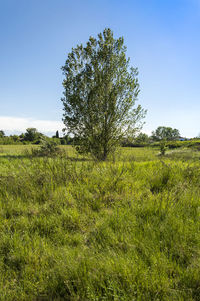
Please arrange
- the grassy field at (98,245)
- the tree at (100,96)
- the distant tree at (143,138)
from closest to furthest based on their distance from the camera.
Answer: the grassy field at (98,245)
the distant tree at (143,138)
the tree at (100,96)

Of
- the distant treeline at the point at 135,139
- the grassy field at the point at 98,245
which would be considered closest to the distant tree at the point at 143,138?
the distant treeline at the point at 135,139

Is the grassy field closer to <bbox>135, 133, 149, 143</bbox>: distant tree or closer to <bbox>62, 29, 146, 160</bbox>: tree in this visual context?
<bbox>135, 133, 149, 143</bbox>: distant tree

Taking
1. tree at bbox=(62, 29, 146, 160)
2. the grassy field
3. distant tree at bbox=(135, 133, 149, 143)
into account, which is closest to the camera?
the grassy field

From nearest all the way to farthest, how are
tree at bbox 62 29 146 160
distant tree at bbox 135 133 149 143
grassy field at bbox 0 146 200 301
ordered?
grassy field at bbox 0 146 200 301 < distant tree at bbox 135 133 149 143 < tree at bbox 62 29 146 160

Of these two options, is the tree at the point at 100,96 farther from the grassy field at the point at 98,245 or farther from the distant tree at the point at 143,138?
the grassy field at the point at 98,245

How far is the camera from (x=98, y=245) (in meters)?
2.01

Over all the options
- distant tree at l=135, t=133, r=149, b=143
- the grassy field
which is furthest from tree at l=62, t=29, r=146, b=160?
the grassy field

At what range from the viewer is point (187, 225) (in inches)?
87.6

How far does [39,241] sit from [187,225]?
78.3 inches

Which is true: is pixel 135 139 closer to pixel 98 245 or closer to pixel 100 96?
pixel 100 96

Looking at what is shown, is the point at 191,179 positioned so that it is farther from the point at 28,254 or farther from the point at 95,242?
the point at 28,254

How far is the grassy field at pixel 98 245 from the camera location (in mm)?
1516

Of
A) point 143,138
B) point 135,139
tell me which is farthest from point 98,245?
point 135,139

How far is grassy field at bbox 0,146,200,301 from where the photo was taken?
152 centimetres
